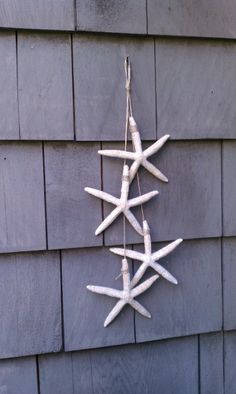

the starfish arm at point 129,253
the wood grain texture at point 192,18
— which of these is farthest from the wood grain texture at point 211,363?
the wood grain texture at point 192,18

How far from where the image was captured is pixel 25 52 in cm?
89

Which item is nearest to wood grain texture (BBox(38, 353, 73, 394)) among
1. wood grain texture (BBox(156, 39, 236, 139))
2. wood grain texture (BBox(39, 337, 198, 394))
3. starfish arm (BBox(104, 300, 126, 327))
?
wood grain texture (BBox(39, 337, 198, 394))

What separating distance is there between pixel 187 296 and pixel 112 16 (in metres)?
0.68

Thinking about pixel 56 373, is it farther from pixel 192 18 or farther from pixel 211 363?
pixel 192 18

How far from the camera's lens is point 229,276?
1066 mm

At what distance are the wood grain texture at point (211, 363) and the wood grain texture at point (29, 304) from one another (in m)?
0.39

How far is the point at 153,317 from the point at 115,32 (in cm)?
67

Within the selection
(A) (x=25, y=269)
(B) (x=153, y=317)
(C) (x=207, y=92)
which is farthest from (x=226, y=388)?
(C) (x=207, y=92)

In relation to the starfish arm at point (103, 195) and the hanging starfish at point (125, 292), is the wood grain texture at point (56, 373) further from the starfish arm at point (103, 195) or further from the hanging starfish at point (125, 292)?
the starfish arm at point (103, 195)

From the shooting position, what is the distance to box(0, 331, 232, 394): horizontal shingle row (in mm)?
976

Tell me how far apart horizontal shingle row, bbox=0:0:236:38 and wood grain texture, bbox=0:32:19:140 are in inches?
1.4

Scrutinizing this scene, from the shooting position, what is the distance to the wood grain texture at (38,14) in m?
0.87

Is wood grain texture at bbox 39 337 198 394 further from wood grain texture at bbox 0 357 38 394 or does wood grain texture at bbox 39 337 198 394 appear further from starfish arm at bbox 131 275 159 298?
starfish arm at bbox 131 275 159 298

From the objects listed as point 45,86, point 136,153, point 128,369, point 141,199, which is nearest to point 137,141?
point 136,153
